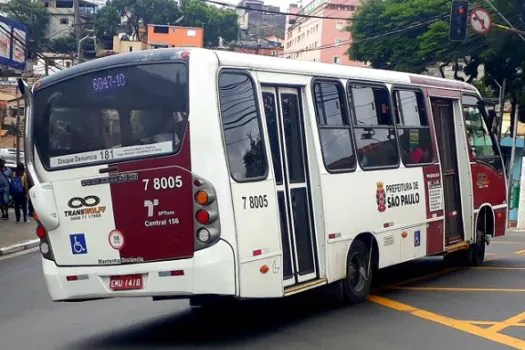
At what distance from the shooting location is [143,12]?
66938 millimetres

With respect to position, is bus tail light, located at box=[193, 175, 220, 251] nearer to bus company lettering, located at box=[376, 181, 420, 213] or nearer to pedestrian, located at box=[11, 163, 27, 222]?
bus company lettering, located at box=[376, 181, 420, 213]

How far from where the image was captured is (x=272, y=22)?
115 metres

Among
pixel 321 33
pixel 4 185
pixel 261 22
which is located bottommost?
pixel 4 185

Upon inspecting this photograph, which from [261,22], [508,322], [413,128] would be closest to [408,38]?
[413,128]

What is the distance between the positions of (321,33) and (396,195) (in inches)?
3209

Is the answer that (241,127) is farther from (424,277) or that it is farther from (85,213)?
(424,277)

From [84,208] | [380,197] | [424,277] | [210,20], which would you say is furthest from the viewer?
[210,20]

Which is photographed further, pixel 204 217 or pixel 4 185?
pixel 4 185

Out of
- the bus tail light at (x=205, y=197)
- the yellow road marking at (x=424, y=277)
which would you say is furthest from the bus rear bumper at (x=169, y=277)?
the yellow road marking at (x=424, y=277)

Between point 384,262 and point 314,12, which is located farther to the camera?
point 314,12

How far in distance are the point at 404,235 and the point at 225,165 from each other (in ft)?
13.2

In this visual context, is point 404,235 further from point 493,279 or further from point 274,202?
point 274,202

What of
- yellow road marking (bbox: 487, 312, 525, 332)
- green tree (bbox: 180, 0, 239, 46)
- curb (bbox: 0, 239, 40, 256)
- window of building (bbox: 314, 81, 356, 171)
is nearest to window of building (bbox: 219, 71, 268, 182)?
window of building (bbox: 314, 81, 356, 171)

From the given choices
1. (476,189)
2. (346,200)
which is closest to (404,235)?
(346,200)
